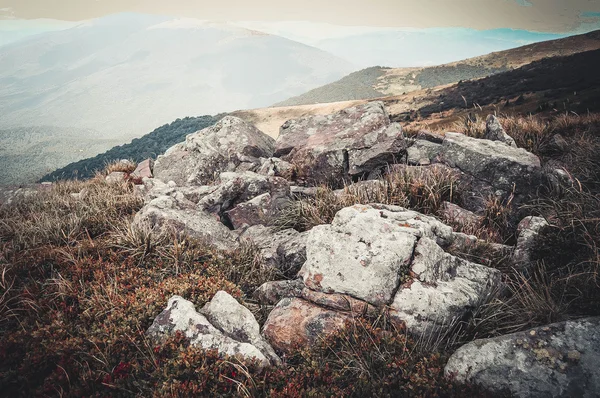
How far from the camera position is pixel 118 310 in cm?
400

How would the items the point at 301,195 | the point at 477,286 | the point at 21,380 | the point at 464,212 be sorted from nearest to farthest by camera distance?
the point at 21,380 → the point at 477,286 → the point at 464,212 → the point at 301,195

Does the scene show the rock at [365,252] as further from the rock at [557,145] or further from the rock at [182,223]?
the rock at [557,145]

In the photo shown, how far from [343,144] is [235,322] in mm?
6655

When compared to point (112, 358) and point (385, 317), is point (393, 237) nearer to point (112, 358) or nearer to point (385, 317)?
point (385, 317)

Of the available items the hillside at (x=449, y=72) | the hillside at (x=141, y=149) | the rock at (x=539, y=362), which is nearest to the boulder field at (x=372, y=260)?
the rock at (x=539, y=362)

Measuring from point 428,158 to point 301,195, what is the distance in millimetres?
3866

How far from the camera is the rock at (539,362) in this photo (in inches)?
103

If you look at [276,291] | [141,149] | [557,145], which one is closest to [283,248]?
[276,291]

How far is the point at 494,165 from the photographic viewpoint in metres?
7.08

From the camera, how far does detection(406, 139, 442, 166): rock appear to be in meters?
8.24

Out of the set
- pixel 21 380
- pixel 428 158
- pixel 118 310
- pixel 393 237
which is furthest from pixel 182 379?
pixel 428 158

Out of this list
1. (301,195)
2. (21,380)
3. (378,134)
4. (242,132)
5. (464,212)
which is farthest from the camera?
(242,132)

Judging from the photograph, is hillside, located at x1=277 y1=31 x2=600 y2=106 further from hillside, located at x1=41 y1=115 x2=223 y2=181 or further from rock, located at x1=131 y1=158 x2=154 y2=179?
rock, located at x1=131 y1=158 x2=154 y2=179

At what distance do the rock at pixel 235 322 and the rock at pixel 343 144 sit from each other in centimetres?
539
